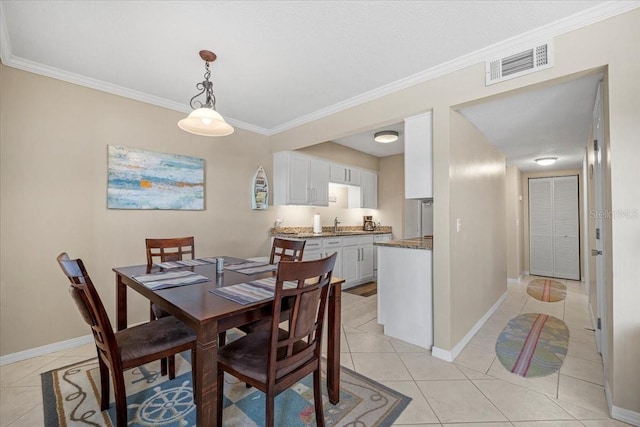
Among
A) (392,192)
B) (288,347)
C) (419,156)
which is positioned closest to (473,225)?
(419,156)

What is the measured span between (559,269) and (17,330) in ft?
26.5

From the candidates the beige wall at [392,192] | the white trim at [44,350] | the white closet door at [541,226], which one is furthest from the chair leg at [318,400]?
the white closet door at [541,226]

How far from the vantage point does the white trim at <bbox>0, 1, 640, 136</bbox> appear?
1756 mm

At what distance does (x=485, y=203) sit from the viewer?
3395 millimetres

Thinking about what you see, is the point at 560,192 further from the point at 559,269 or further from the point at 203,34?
the point at 203,34

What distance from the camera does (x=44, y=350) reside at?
2.50 meters

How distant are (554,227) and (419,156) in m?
4.94

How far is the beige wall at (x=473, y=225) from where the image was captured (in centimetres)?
254

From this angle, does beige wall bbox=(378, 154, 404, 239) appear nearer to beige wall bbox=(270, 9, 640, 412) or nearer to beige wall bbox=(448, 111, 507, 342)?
beige wall bbox=(448, 111, 507, 342)

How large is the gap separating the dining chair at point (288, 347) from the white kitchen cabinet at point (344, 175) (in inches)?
143

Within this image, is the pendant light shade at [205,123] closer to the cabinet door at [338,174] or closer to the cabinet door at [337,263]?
the cabinet door at [337,263]

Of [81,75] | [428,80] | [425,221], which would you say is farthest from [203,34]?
[425,221]

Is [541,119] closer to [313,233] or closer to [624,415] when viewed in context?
[624,415]

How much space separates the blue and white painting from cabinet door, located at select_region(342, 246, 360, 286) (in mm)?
2395
